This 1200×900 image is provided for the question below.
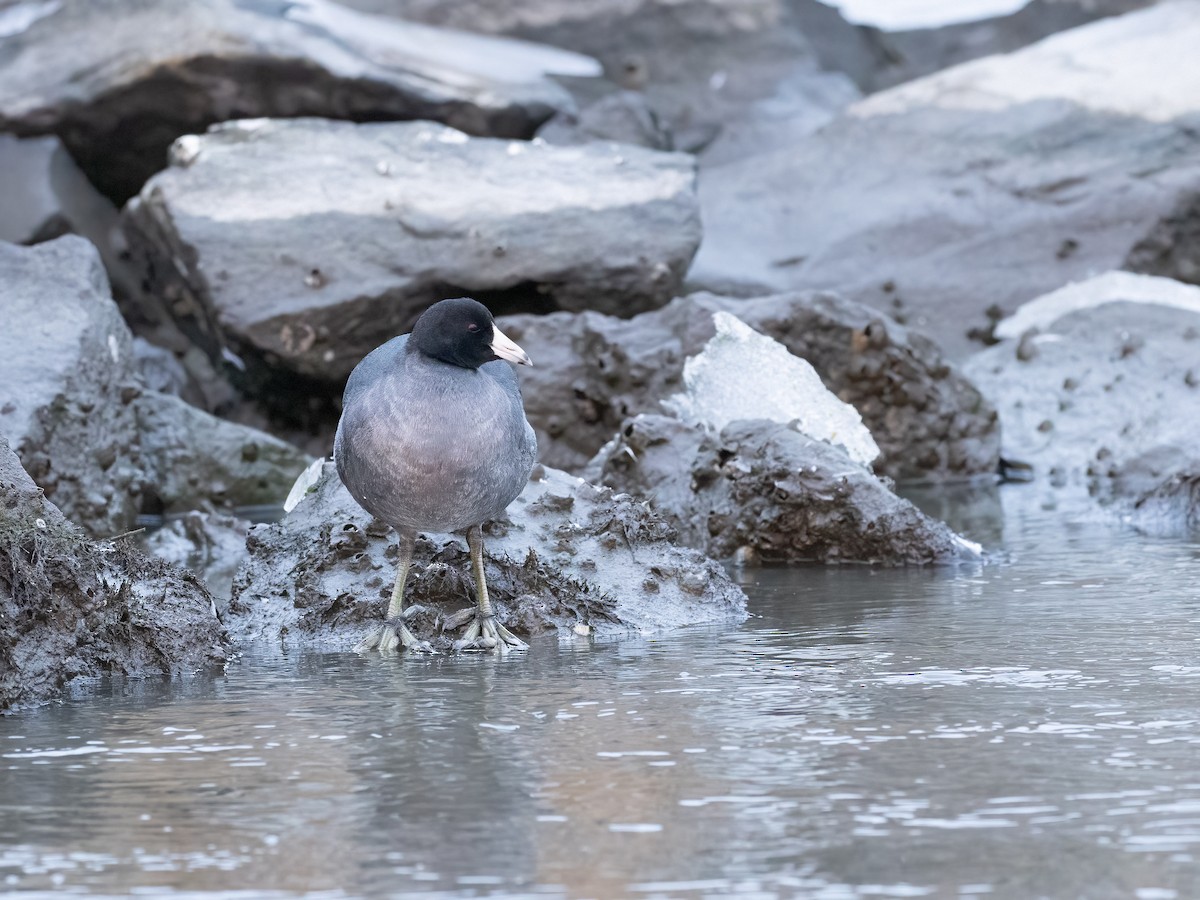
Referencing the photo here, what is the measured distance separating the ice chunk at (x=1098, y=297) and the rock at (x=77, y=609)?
29.6 feet

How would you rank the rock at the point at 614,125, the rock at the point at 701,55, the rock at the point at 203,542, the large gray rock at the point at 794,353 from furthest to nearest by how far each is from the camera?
the rock at the point at 701,55
the rock at the point at 614,125
the large gray rock at the point at 794,353
the rock at the point at 203,542

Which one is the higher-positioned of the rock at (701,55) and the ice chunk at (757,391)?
the rock at (701,55)

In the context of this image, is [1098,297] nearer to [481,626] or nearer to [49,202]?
[481,626]

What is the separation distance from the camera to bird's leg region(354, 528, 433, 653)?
6352 millimetres

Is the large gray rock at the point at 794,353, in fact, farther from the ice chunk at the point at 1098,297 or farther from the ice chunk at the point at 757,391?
the ice chunk at the point at 1098,297

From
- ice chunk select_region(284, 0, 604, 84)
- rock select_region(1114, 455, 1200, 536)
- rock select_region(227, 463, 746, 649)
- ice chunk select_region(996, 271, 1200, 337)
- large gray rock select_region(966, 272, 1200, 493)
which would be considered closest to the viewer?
rock select_region(227, 463, 746, 649)

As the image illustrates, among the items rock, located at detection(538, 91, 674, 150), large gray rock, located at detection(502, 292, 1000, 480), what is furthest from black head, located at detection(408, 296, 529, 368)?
rock, located at detection(538, 91, 674, 150)

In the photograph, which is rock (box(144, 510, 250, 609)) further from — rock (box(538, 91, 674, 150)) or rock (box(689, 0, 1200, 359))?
rock (box(538, 91, 674, 150))

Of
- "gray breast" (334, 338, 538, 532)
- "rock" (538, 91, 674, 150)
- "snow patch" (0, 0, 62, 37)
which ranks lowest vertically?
"gray breast" (334, 338, 538, 532)

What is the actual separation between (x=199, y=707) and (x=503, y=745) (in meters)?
1.12

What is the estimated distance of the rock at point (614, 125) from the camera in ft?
55.8

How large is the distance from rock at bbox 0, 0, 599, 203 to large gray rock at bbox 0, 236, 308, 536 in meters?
4.61

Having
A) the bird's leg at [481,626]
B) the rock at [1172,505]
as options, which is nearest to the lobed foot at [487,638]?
the bird's leg at [481,626]

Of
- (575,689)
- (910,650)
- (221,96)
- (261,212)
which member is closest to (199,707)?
(575,689)
